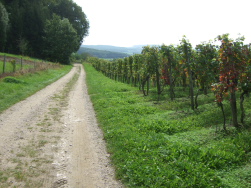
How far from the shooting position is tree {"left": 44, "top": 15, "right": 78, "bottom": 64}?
194 feet

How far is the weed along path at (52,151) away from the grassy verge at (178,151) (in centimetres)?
48

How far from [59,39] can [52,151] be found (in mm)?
57449

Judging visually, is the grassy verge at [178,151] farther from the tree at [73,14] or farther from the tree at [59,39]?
the tree at [73,14]

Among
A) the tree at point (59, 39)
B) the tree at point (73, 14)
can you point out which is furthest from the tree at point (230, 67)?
the tree at point (73, 14)

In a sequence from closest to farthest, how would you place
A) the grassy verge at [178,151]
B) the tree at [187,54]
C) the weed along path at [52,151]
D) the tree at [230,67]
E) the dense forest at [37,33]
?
the grassy verge at [178,151]
the weed along path at [52,151]
the tree at [230,67]
the tree at [187,54]
the dense forest at [37,33]

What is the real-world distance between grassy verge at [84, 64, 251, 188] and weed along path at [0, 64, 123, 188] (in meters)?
0.48

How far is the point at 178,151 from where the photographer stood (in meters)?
5.93

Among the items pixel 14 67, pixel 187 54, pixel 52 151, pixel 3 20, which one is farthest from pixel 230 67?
pixel 3 20

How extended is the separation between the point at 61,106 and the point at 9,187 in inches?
321

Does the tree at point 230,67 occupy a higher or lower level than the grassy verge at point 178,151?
higher

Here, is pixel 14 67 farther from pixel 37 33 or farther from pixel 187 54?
pixel 37 33

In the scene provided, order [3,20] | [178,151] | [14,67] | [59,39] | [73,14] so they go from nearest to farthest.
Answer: [178,151] < [14,67] < [3,20] < [59,39] < [73,14]

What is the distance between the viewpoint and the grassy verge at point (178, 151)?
4734 mm

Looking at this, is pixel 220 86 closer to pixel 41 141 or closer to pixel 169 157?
pixel 169 157
